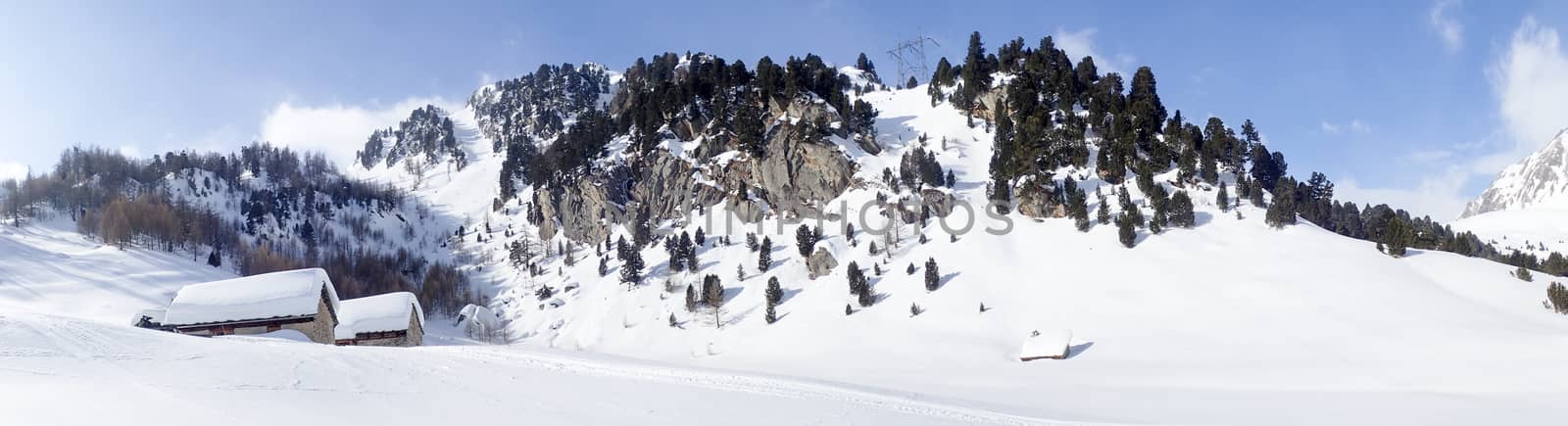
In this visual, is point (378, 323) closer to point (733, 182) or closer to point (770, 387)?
point (770, 387)

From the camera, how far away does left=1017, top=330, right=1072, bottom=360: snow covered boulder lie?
4000 cm

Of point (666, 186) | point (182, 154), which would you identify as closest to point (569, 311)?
point (666, 186)

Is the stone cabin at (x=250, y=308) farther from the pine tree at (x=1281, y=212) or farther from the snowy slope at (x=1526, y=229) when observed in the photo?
the snowy slope at (x=1526, y=229)

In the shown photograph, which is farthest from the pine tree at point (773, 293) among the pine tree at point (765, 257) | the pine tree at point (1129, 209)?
the pine tree at point (1129, 209)

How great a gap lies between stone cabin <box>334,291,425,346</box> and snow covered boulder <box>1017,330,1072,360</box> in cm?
3731

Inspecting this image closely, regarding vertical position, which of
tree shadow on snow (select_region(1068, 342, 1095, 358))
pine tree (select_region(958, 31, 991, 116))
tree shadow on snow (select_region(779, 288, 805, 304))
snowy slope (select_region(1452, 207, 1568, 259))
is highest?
pine tree (select_region(958, 31, 991, 116))

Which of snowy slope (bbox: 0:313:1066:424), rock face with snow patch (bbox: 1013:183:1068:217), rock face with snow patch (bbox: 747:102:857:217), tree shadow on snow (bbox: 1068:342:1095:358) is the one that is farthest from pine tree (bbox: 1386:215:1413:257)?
rock face with snow patch (bbox: 747:102:857:217)

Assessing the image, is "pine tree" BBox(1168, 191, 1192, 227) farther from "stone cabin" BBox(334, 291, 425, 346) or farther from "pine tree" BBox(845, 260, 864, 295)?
"stone cabin" BBox(334, 291, 425, 346)

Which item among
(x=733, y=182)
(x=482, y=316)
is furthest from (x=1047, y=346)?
(x=482, y=316)

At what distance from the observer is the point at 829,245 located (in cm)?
6906

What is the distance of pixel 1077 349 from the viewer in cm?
4103

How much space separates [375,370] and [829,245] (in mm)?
54570

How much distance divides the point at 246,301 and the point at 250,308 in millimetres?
460

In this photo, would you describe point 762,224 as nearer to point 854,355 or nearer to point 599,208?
point 599,208
